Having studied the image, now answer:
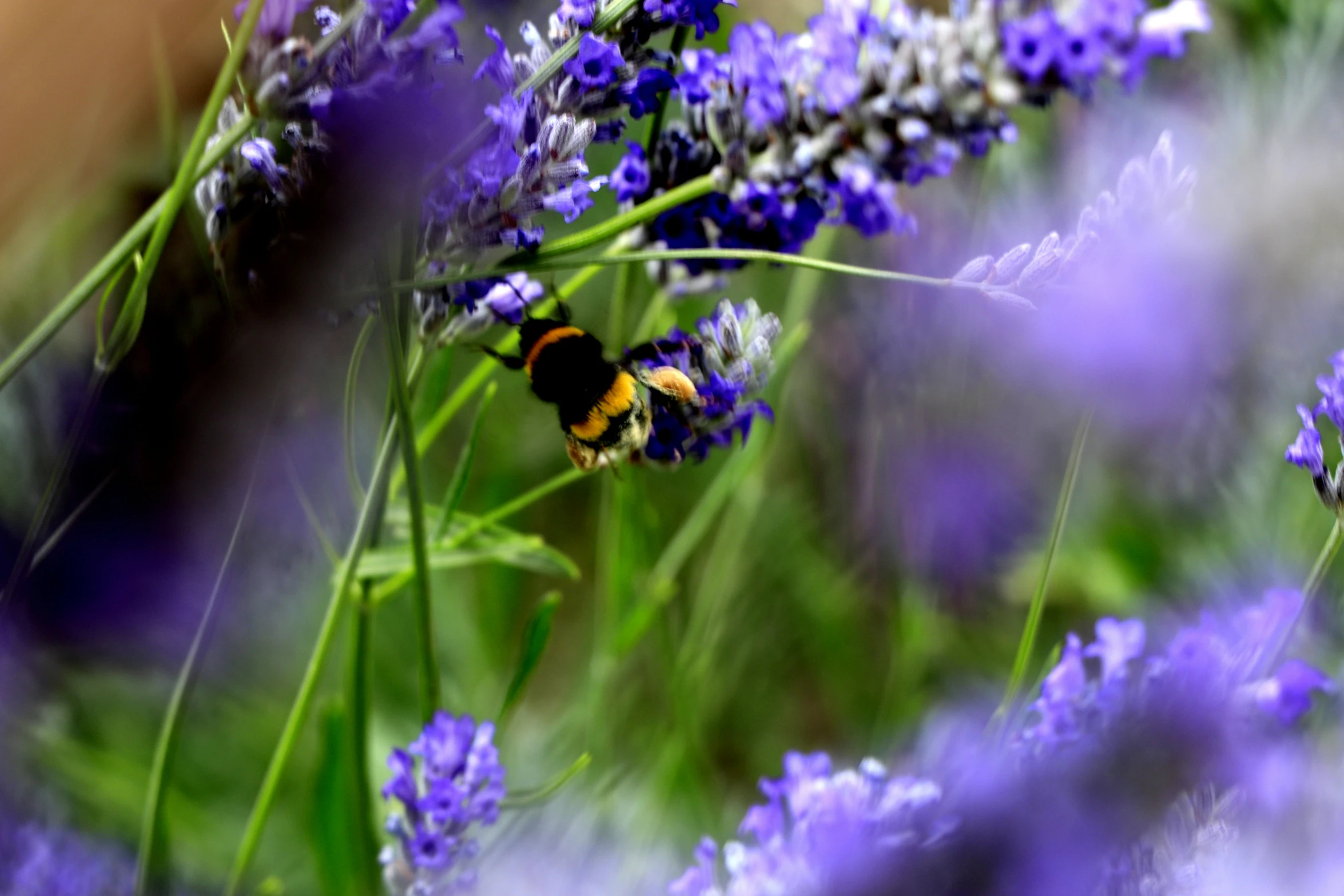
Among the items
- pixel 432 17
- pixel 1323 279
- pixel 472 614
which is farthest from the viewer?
pixel 472 614

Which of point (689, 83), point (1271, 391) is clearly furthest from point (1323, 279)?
point (689, 83)

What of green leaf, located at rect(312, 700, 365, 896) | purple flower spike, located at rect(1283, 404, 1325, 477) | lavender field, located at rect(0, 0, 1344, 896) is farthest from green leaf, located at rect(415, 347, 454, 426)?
purple flower spike, located at rect(1283, 404, 1325, 477)

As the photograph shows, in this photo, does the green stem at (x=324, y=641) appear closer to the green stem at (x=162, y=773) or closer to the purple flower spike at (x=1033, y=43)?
the green stem at (x=162, y=773)

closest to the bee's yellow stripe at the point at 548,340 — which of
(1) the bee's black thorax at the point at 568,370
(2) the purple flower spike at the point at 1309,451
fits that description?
(1) the bee's black thorax at the point at 568,370

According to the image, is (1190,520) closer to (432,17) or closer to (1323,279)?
(1323,279)

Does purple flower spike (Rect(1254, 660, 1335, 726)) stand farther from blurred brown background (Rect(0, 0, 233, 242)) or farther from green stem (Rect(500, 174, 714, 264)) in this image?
blurred brown background (Rect(0, 0, 233, 242))

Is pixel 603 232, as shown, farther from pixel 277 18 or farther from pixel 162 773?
pixel 162 773
